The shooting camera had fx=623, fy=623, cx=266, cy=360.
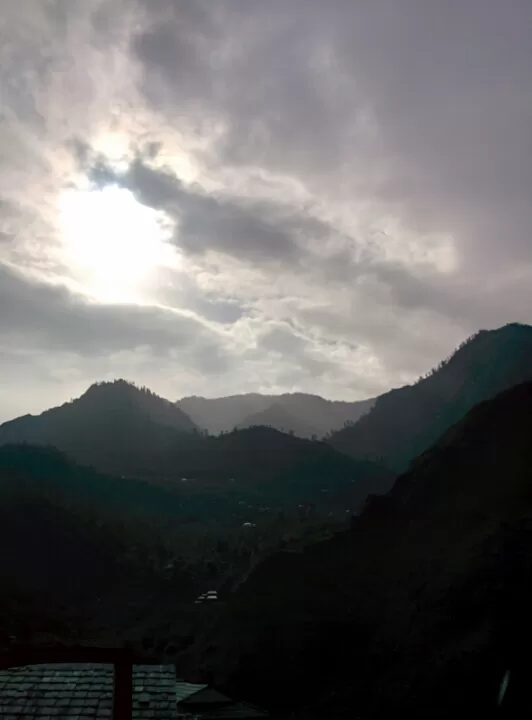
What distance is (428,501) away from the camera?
58.1 metres

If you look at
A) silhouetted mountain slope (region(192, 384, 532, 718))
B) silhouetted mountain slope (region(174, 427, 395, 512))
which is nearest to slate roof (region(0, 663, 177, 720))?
silhouetted mountain slope (region(192, 384, 532, 718))

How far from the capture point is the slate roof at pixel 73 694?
11617 mm

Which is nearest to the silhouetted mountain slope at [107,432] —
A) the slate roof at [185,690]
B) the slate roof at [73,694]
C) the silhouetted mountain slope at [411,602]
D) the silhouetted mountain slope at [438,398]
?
the silhouetted mountain slope at [438,398]

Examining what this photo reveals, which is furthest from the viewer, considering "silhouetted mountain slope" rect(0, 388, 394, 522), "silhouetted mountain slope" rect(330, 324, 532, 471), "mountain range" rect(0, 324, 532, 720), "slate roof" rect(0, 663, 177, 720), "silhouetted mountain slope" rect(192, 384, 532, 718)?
"silhouetted mountain slope" rect(0, 388, 394, 522)

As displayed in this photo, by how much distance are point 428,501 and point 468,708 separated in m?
28.0

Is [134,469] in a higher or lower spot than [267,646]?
higher

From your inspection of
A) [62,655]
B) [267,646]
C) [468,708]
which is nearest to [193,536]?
[267,646]

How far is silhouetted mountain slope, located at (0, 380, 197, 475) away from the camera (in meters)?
156

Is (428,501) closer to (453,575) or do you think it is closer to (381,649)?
(453,575)

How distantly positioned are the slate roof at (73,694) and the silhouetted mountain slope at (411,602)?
23605 millimetres

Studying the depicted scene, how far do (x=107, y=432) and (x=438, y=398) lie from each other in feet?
291

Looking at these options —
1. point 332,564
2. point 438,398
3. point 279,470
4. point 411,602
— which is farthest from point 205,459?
point 411,602

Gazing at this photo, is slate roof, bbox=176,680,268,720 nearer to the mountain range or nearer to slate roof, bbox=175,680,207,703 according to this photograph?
slate roof, bbox=175,680,207,703

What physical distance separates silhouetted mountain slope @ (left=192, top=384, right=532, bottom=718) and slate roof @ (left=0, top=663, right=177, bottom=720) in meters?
23.6
